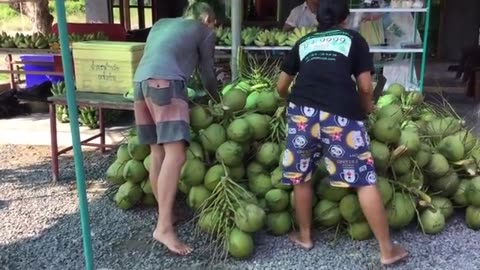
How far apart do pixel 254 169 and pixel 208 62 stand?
2.40 feet

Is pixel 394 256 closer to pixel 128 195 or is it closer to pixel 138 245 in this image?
pixel 138 245

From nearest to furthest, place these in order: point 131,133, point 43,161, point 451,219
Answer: point 451,219
point 131,133
point 43,161

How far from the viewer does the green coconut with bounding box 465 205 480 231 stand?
11.3ft

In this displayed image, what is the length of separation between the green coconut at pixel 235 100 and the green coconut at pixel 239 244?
80 cm

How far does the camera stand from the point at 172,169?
3.20 meters

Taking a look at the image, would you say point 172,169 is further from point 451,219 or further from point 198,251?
point 451,219

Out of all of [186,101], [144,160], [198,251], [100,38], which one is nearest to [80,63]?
[144,160]

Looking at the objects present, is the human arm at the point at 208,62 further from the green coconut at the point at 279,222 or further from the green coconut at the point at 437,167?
the green coconut at the point at 437,167

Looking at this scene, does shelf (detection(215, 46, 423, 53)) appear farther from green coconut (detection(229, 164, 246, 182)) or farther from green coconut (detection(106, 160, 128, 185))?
green coconut (detection(229, 164, 246, 182))

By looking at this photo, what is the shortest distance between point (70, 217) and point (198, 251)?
116 cm

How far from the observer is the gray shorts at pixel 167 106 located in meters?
3.12

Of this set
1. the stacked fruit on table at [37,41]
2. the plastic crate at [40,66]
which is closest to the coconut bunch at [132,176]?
the stacked fruit on table at [37,41]

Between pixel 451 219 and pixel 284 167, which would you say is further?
pixel 451 219

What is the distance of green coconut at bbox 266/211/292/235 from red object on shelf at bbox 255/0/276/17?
32.6 ft
